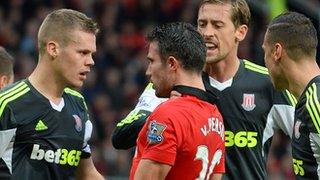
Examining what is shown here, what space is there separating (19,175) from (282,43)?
1895 millimetres

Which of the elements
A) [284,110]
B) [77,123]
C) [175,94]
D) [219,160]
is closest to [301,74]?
[284,110]

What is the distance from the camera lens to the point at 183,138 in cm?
560

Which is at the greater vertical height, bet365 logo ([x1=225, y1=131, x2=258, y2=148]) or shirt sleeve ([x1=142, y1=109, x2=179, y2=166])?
shirt sleeve ([x1=142, y1=109, x2=179, y2=166])

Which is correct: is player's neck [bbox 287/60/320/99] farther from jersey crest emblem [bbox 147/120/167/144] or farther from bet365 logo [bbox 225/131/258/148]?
jersey crest emblem [bbox 147/120/167/144]

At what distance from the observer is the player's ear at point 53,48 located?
6.40 metres

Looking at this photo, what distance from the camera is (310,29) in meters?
6.41

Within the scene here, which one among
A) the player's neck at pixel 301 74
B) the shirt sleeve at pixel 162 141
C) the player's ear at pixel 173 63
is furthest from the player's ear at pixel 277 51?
the shirt sleeve at pixel 162 141

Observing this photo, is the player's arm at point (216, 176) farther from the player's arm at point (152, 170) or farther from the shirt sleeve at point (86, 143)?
the shirt sleeve at point (86, 143)

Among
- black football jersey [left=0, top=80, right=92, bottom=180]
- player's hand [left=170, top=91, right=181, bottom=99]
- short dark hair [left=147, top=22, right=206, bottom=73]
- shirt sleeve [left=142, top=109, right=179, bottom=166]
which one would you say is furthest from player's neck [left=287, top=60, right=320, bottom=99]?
black football jersey [left=0, top=80, right=92, bottom=180]

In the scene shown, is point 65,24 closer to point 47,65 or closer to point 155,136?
point 47,65

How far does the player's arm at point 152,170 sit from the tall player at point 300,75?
1030 mm

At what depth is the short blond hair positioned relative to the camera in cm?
643

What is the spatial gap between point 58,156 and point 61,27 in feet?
2.79

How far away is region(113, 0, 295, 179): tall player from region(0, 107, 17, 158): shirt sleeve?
2.70ft
